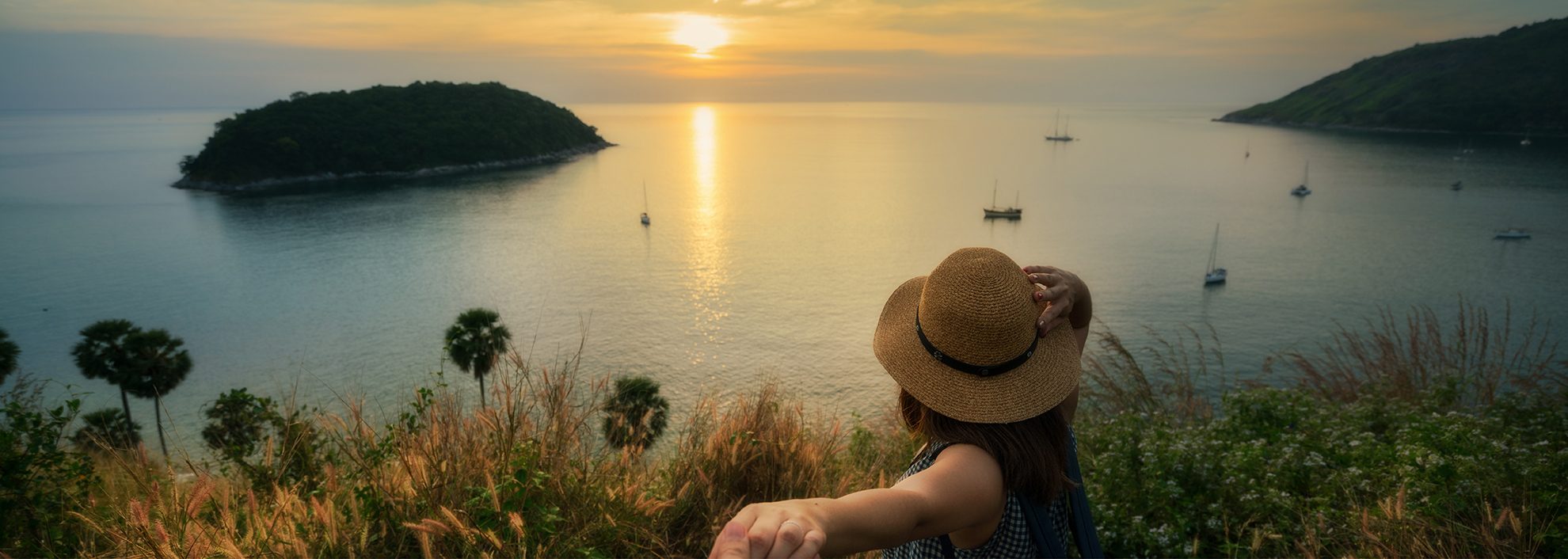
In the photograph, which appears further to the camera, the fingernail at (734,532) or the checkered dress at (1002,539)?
the checkered dress at (1002,539)

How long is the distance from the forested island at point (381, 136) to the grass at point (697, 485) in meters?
112

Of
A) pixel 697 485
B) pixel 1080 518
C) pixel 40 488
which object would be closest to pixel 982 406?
pixel 1080 518

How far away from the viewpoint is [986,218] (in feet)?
266

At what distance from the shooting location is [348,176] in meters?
102

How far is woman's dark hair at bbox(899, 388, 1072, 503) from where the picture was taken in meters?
1.58

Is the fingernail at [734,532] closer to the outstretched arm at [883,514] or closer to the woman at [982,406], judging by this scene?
the outstretched arm at [883,514]

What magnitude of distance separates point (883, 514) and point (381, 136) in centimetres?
12693

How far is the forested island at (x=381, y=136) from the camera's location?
96438 millimetres

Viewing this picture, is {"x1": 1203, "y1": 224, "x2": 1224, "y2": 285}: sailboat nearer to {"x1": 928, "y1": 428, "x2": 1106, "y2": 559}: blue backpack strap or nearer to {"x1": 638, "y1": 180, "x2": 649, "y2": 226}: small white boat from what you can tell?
{"x1": 928, "y1": 428, "x2": 1106, "y2": 559}: blue backpack strap

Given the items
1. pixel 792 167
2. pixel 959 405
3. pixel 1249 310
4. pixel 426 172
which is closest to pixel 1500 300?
pixel 1249 310

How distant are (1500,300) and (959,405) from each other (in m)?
60.4

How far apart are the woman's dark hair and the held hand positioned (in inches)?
8.4

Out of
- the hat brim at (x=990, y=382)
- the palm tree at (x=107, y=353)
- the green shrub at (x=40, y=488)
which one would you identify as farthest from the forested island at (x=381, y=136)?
the hat brim at (x=990, y=382)

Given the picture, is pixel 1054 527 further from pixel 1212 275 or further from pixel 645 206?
pixel 645 206
